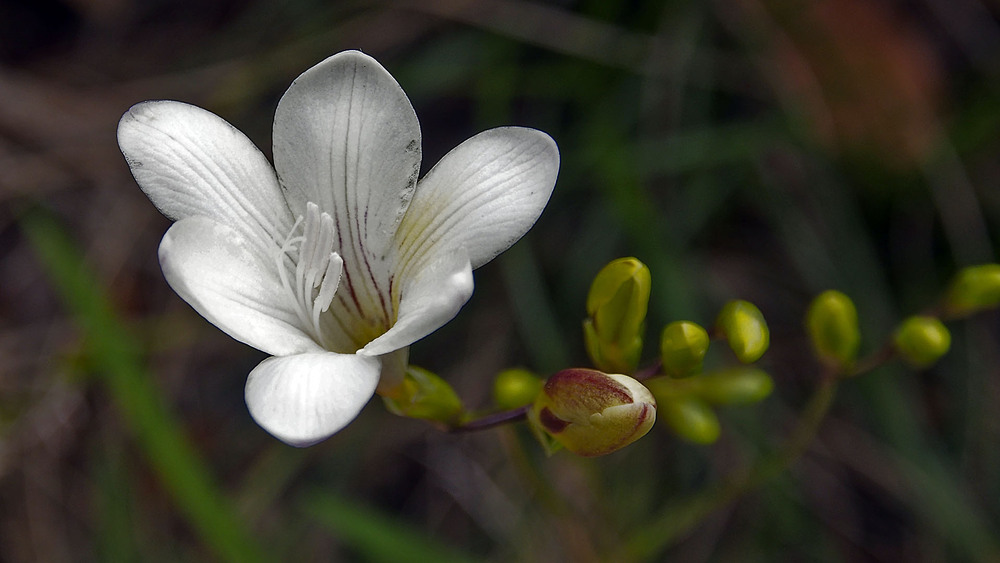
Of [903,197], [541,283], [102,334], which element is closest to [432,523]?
[541,283]

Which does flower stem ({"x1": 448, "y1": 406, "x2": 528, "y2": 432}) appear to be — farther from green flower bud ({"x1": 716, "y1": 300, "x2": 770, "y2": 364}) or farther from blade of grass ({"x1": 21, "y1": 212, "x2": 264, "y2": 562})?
blade of grass ({"x1": 21, "y1": 212, "x2": 264, "y2": 562})

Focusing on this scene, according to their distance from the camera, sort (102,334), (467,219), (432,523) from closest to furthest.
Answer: (467,219), (102,334), (432,523)

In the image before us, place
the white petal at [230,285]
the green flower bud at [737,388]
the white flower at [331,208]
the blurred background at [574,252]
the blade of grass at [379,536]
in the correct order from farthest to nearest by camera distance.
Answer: the blurred background at [574,252] → the blade of grass at [379,536] → the green flower bud at [737,388] → the white flower at [331,208] → the white petal at [230,285]

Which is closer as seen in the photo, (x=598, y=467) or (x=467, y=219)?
(x=467, y=219)

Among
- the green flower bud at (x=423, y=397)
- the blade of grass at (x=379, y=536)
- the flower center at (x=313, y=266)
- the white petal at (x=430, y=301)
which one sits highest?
the white petal at (x=430, y=301)

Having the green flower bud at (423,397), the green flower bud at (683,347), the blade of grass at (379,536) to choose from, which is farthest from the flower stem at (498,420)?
the blade of grass at (379,536)

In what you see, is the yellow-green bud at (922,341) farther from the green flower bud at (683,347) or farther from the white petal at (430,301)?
the white petal at (430,301)

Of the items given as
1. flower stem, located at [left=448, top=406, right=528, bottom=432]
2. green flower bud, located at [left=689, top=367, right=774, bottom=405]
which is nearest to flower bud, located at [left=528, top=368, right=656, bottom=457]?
flower stem, located at [left=448, top=406, right=528, bottom=432]

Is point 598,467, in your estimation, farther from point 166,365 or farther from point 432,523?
point 166,365

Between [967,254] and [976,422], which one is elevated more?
[967,254]
